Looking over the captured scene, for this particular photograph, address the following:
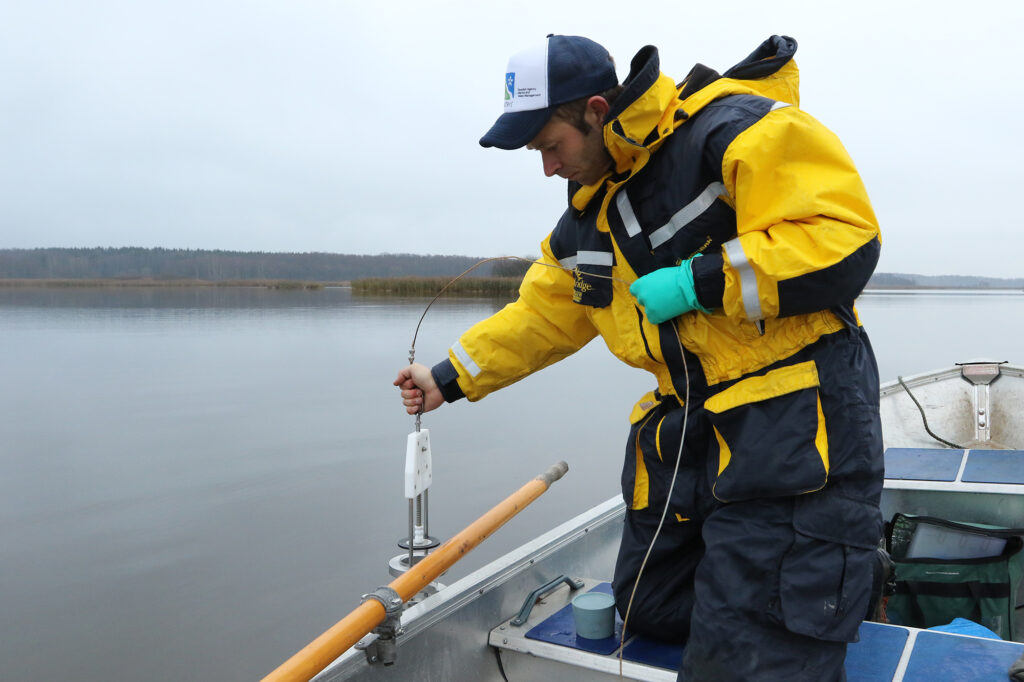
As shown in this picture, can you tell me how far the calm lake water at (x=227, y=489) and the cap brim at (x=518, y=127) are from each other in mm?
2741

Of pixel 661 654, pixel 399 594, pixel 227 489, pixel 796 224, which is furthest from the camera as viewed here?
pixel 227 489

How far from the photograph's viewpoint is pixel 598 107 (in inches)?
59.1

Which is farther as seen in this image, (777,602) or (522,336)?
(522,336)

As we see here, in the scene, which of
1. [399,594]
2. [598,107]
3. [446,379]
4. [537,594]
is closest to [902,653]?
[537,594]

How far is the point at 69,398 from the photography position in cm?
887

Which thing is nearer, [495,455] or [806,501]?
[806,501]

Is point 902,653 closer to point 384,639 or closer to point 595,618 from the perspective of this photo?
point 595,618

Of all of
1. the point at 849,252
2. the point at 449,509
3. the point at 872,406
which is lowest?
the point at 449,509

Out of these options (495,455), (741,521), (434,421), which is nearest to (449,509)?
(495,455)

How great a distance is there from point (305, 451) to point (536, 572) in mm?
4728

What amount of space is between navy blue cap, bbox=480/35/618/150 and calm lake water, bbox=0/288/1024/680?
281 cm

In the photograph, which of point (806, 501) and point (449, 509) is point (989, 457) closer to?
point (806, 501)

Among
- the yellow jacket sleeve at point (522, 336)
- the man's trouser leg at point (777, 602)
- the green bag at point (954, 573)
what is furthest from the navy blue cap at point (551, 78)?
the green bag at point (954, 573)

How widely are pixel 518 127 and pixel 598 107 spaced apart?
0.16 m
